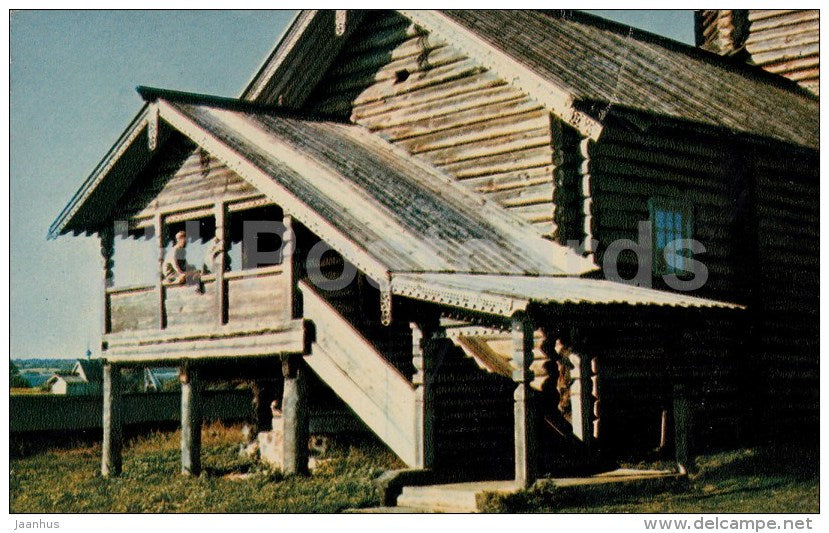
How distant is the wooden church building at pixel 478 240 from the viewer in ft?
51.3

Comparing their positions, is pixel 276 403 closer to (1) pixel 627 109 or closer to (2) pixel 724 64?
(1) pixel 627 109

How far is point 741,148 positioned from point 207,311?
9.01 meters

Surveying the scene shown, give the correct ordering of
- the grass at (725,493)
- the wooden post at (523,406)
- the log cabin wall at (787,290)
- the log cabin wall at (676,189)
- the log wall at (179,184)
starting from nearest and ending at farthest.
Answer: the grass at (725,493) < the wooden post at (523,406) < the log cabin wall at (676,189) < the log wall at (179,184) < the log cabin wall at (787,290)

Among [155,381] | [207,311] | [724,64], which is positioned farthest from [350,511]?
[155,381]

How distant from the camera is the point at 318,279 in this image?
17188mm

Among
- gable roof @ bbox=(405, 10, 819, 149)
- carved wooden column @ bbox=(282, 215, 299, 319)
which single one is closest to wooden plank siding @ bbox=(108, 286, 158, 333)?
carved wooden column @ bbox=(282, 215, 299, 319)

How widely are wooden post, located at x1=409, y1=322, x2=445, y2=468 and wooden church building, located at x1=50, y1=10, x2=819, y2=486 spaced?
3cm

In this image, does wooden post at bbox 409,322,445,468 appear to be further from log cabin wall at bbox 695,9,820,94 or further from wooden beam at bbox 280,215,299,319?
log cabin wall at bbox 695,9,820,94

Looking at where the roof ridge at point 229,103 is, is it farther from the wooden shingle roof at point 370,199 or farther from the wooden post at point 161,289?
the wooden post at point 161,289

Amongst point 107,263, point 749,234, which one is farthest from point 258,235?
point 749,234

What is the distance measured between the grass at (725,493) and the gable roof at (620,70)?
495cm

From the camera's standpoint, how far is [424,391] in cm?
1517

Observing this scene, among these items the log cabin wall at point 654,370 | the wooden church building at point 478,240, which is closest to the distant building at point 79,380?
the wooden church building at point 478,240

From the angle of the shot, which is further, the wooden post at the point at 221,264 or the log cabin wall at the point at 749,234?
the log cabin wall at the point at 749,234
